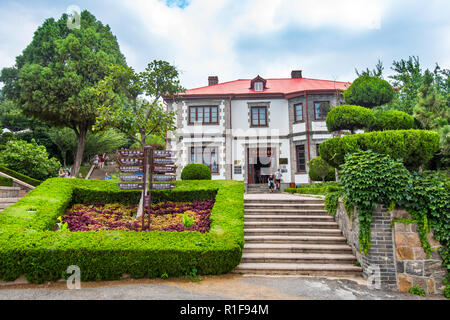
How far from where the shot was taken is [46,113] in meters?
18.0

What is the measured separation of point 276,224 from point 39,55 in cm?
2020

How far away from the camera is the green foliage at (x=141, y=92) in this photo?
31.5 ft

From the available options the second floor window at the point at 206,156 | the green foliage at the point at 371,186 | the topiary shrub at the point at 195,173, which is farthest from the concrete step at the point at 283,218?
the second floor window at the point at 206,156

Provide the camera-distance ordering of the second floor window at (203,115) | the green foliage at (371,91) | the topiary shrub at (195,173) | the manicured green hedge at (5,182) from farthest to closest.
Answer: the second floor window at (203,115)
the topiary shrub at (195,173)
the manicured green hedge at (5,182)
the green foliage at (371,91)

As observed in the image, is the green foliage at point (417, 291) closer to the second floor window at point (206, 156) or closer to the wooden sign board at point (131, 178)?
the wooden sign board at point (131, 178)

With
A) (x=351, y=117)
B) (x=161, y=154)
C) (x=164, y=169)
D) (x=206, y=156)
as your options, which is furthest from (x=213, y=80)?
(x=161, y=154)

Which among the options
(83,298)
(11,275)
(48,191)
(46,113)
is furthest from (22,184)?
(83,298)

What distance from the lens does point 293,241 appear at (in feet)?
23.4

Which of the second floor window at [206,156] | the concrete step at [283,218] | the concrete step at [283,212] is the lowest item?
the concrete step at [283,218]

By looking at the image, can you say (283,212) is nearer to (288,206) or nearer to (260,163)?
(288,206)

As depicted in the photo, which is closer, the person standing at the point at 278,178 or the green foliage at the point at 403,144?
the green foliage at the point at 403,144

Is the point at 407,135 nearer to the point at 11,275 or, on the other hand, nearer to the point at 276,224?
the point at 276,224

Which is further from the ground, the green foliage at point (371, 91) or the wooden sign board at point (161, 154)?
the green foliage at point (371, 91)

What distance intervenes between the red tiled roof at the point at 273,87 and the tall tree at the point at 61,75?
6.38 metres
